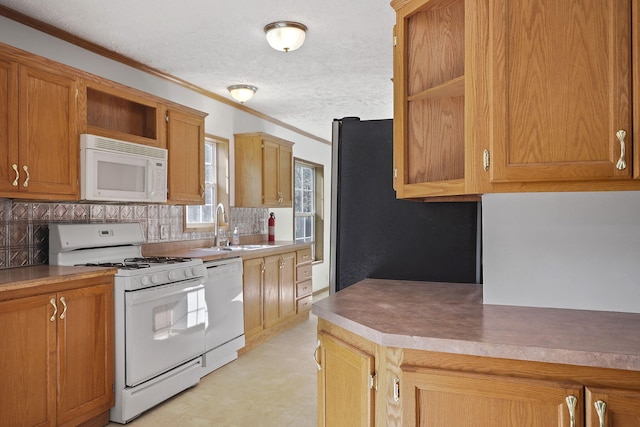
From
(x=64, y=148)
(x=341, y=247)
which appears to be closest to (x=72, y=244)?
(x=64, y=148)

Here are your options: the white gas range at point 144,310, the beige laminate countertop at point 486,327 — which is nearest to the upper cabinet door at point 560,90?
the beige laminate countertop at point 486,327

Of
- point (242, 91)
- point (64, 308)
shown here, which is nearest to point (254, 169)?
point (242, 91)

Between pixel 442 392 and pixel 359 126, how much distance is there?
149 cm

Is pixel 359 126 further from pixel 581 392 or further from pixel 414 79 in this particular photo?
pixel 581 392

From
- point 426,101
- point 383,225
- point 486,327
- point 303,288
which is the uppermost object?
point 426,101

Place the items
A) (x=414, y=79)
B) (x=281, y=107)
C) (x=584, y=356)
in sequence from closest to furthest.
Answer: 1. (x=584, y=356)
2. (x=414, y=79)
3. (x=281, y=107)

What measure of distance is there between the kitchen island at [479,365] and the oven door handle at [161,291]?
1.60m

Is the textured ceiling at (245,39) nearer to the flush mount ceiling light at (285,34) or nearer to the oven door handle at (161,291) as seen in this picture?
the flush mount ceiling light at (285,34)

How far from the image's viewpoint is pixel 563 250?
5.67 ft

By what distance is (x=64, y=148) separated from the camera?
2.86m

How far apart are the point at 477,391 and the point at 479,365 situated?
7 cm

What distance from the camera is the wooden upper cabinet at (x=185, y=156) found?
375cm

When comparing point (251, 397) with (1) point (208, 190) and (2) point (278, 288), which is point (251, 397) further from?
(1) point (208, 190)

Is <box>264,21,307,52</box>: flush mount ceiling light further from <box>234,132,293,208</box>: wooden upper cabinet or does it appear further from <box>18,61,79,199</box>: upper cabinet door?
<box>234,132,293,208</box>: wooden upper cabinet
